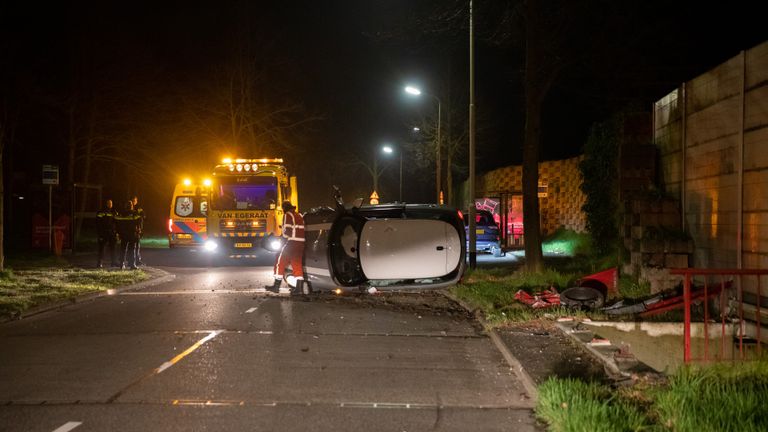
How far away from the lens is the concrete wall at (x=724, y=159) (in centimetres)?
897

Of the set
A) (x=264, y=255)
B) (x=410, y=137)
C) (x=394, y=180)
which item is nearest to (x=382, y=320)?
(x=264, y=255)

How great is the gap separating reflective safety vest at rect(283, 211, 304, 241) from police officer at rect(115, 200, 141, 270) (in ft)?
29.9

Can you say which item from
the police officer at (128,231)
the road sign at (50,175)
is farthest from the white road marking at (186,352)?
the road sign at (50,175)

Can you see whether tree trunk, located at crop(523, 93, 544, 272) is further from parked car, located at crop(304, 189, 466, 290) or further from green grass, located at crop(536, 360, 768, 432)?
green grass, located at crop(536, 360, 768, 432)

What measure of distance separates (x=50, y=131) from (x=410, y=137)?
25.4 metres

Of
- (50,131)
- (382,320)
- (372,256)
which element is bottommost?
(382,320)

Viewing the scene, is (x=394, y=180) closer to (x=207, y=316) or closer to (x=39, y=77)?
(x=39, y=77)

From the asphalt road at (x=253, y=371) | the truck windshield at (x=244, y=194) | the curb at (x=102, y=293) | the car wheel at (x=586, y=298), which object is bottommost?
the asphalt road at (x=253, y=371)

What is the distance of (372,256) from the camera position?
912cm

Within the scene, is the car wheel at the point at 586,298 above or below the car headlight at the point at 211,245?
below

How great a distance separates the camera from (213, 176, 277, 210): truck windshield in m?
21.4

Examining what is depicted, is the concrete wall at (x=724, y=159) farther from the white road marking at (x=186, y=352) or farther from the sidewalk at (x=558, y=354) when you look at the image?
the white road marking at (x=186, y=352)

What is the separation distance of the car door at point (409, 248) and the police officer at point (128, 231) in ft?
40.9

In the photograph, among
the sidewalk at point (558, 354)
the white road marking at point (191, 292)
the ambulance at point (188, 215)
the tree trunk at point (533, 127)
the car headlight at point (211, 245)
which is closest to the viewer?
the sidewalk at point (558, 354)
